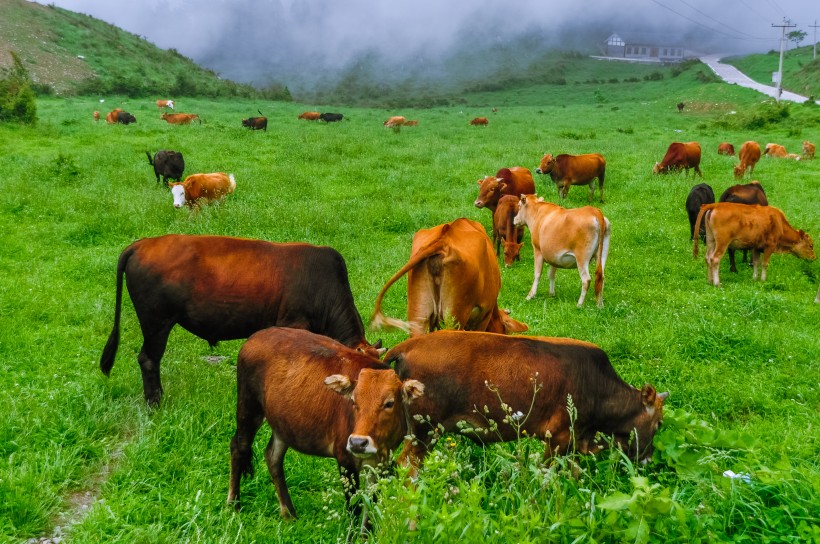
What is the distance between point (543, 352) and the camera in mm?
4492

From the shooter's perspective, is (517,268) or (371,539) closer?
(371,539)

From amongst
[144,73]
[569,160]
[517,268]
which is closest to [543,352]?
[517,268]

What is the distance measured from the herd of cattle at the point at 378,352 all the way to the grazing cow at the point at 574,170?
6759mm

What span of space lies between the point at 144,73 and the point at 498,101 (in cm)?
3467

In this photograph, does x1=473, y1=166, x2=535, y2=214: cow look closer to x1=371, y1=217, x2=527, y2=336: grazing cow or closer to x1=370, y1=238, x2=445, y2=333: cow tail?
x1=371, y1=217, x2=527, y2=336: grazing cow

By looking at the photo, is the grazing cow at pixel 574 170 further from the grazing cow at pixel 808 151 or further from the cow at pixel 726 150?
the grazing cow at pixel 808 151

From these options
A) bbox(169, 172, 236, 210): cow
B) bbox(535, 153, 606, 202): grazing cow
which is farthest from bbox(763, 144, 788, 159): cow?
bbox(169, 172, 236, 210): cow

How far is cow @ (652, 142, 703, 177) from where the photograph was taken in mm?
17906

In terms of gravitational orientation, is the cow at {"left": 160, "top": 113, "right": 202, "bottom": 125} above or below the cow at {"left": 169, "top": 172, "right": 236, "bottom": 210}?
above

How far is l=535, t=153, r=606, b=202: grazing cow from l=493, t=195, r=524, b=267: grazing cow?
4.65m

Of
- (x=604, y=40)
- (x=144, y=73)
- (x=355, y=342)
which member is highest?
(x=604, y=40)

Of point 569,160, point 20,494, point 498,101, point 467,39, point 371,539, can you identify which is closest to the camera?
point 371,539

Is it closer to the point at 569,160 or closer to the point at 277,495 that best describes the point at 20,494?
the point at 277,495

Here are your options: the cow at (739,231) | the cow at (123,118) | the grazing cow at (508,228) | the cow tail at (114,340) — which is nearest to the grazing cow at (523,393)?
the cow tail at (114,340)
